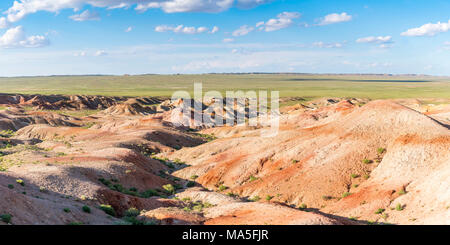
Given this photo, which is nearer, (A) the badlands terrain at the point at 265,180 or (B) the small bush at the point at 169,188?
(A) the badlands terrain at the point at 265,180

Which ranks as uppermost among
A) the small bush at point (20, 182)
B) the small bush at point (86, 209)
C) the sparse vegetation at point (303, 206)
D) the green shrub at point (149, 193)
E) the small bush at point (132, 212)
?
the small bush at point (20, 182)

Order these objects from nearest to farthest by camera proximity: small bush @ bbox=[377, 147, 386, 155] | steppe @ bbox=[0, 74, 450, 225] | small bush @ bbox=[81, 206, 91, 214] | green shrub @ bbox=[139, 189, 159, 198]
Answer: small bush @ bbox=[81, 206, 91, 214], steppe @ bbox=[0, 74, 450, 225], green shrub @ bbox=[139, 189, 159, 198], small bush @ bbox=[377, 147, 386, 155]

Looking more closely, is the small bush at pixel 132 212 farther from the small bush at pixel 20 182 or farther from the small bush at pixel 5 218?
the small bush at pixel 5 218

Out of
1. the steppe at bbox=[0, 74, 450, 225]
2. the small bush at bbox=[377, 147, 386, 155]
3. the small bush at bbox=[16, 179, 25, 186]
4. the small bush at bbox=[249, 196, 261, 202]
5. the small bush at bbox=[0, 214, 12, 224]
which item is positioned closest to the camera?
the small bush at bbox=[0, 214, 12, 224]

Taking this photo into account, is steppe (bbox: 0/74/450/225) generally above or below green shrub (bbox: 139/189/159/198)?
above

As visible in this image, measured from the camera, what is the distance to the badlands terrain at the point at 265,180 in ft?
65.1

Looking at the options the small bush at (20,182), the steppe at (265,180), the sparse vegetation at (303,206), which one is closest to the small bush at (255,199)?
the steppe at (265,180)

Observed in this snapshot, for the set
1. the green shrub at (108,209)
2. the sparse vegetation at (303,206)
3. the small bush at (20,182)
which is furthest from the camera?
the sparse vegetation at (303,206)

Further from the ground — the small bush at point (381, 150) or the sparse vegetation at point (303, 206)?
the small bush at point (381, 150)

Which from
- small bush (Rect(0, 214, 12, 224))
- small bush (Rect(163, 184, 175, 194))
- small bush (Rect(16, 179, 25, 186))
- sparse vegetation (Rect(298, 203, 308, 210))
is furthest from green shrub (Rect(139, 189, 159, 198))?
small bush (Rect(0, 214, 12, 224))

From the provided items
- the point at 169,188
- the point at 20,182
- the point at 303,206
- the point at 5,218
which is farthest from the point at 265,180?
the point at 5,218

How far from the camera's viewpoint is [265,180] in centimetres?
3097

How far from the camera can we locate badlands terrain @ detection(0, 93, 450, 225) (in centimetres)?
1984

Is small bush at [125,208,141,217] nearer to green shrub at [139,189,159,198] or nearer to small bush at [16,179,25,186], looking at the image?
small bush at [16,179,25,186]
